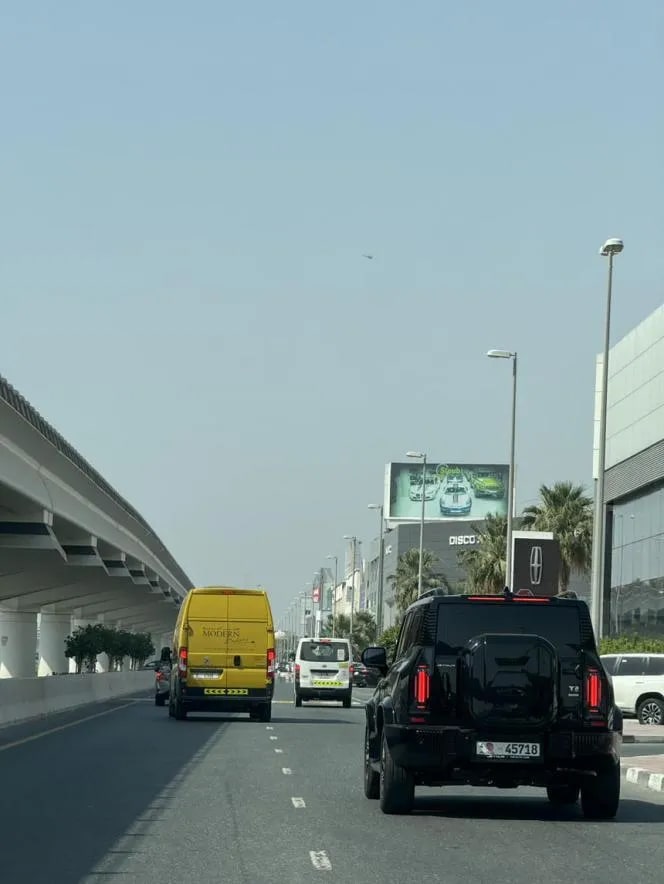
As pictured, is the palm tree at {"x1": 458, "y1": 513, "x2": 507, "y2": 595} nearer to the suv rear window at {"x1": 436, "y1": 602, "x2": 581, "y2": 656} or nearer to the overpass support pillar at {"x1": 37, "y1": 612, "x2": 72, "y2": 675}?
the overpass support pillar at {"x1": 37, "y1": 612, "x2": 72, "y2": 675}

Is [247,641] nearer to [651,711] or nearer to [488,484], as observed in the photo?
[651,711]

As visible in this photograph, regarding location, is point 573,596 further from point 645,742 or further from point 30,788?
point 645,742

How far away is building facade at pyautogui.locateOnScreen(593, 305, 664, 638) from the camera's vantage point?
201 feet

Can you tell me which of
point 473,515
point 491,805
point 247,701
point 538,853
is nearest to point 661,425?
point 247,701

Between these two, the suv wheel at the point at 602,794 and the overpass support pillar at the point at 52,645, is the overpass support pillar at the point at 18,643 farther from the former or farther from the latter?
the suv wheel at the point at 602,794

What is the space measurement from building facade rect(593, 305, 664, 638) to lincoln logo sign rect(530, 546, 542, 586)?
61.9 feet

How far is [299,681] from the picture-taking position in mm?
52500

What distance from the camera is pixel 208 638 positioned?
3806 centimetres

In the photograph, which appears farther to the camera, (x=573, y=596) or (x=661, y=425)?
(x=661, y=425)

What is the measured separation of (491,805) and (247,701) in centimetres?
2086

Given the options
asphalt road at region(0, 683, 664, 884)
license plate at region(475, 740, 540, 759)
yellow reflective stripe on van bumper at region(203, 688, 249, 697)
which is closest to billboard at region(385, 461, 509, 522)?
yellow reflective stripe on van bumper at region(203, 688, 249, 697)

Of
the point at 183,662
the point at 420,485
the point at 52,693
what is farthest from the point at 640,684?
the point at 420,485

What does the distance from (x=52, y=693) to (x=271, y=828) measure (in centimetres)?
2755

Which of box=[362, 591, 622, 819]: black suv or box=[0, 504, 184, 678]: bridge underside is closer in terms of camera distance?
box=[362, 591, 622, 819]: black suv
